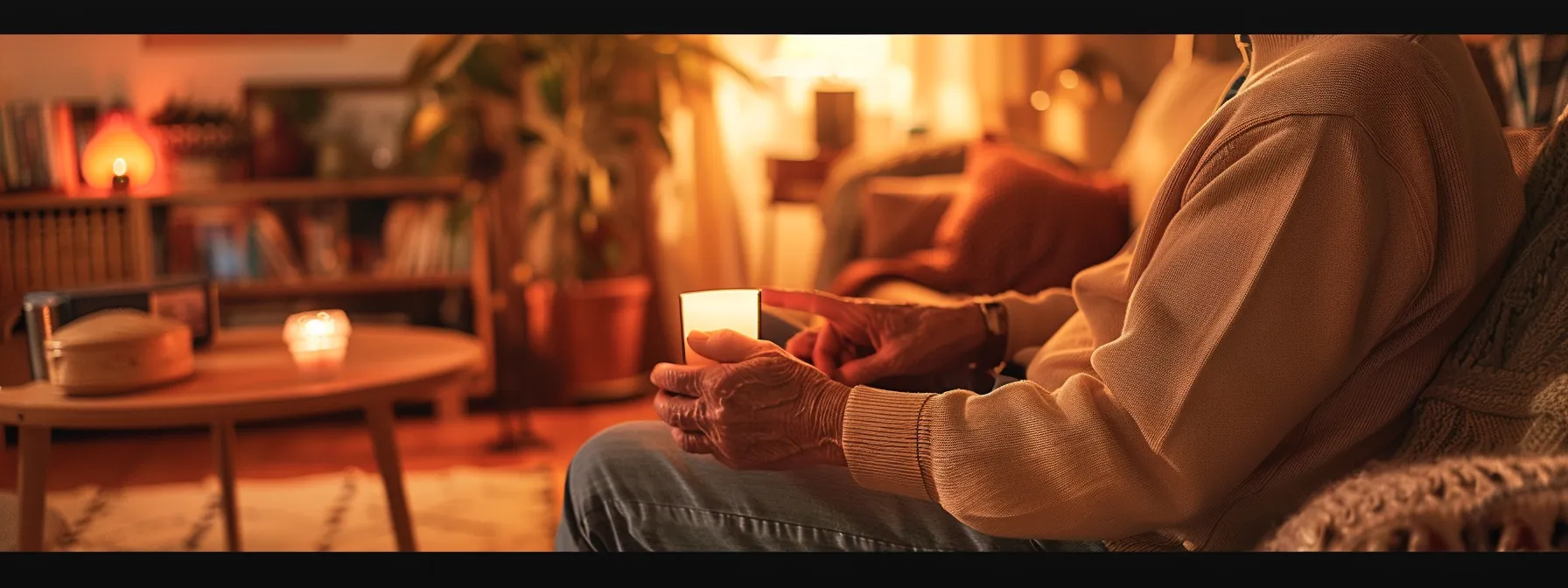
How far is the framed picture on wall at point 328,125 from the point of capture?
3.15 metres

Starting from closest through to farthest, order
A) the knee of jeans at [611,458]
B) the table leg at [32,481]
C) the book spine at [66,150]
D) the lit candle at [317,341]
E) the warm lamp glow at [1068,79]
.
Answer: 1. the knee of jeans at [611,458]
2. the table leg at [32,481]
3. the lit candle at [317,341]
4. the book spine at [66,150]
5. the warm lamp glow at [1068,79]

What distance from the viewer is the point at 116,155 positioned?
295 centimetres

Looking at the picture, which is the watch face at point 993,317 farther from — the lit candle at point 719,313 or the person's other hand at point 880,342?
the lit candle at point 719,313

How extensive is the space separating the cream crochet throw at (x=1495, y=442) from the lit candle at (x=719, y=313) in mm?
402

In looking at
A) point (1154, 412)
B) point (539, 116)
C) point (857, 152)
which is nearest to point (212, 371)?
point (1154, 412)

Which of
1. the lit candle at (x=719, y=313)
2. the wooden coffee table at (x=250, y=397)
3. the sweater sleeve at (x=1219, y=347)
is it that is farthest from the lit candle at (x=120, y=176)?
the sweater sleeve at (x=1219, y=347)

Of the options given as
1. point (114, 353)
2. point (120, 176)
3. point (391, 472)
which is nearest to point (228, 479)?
point (391, 472)

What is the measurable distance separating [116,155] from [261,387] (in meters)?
1.96

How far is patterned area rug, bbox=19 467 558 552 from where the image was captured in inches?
79.2

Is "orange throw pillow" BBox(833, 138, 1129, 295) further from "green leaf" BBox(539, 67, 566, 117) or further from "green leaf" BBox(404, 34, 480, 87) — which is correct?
"green leaf" BBox(404, 34, 480, 87)

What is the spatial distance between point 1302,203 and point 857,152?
2939 mm

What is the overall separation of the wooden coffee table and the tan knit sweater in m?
0.87

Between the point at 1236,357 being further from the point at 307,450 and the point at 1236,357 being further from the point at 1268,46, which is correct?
the point at 307,450

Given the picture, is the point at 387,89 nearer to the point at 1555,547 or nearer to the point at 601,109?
the point at 601,109
